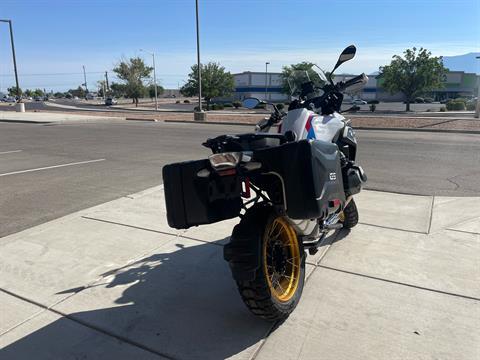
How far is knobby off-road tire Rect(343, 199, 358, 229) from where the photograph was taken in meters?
4.27

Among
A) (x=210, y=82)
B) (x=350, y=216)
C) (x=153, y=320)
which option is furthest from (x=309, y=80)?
(x=210, y=82)

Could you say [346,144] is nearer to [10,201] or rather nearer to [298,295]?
[298,295]

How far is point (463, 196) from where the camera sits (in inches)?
233

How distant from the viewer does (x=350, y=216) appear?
434cm

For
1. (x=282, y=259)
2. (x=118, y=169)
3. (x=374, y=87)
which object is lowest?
(x=118, y=169)

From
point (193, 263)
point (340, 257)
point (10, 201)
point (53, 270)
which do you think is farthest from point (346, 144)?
point (10, 201)

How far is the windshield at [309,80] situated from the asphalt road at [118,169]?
118 inches

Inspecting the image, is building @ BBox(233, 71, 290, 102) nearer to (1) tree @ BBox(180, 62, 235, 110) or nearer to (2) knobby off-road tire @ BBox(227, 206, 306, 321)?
(1) tree @ BBox(180, 62, 235, 110)

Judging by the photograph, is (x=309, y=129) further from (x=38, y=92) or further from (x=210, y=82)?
(x=38, y=92)

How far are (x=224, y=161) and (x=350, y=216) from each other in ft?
8.20

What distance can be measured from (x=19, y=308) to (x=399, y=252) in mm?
3359

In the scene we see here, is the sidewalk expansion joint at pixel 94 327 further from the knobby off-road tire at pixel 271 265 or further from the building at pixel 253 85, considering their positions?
the building at pixel 253 85

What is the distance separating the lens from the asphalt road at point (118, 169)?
18.9 feet

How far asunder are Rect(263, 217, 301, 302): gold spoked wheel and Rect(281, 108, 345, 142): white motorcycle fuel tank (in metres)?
0.70
